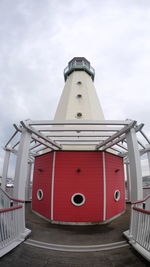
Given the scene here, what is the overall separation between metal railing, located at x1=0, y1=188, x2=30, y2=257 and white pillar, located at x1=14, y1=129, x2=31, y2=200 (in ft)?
1.09

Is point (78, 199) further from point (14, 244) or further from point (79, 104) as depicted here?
point (79, 104)

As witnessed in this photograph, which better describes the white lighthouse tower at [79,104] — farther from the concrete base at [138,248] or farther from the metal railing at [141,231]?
the concrete base at [138,248]

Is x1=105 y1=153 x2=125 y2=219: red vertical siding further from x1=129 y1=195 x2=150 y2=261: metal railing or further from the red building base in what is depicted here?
x1=129 y1=195 x2=150 y2=261: metal railing

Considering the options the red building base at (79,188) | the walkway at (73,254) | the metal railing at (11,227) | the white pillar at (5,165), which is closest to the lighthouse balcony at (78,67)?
the red building base at (79,188)

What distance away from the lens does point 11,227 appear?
361 centimetres

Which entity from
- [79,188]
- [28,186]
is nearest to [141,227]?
[79,188]


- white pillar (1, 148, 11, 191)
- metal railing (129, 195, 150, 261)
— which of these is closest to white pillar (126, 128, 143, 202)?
metal railing (129, 195, 150, 261)

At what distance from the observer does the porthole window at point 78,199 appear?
247 inches

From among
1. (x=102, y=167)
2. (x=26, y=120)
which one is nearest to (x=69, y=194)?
(x=102, y=167)

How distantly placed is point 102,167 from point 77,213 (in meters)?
2.65

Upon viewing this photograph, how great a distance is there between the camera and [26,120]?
16.5ft

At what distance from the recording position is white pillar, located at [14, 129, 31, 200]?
15.2ft

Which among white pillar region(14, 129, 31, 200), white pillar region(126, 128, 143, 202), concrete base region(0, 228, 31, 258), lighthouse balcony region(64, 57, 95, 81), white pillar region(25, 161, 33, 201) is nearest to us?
concrete base region(0, 228, 31, 258)

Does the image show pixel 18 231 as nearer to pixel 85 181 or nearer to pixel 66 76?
pixel 85 181
